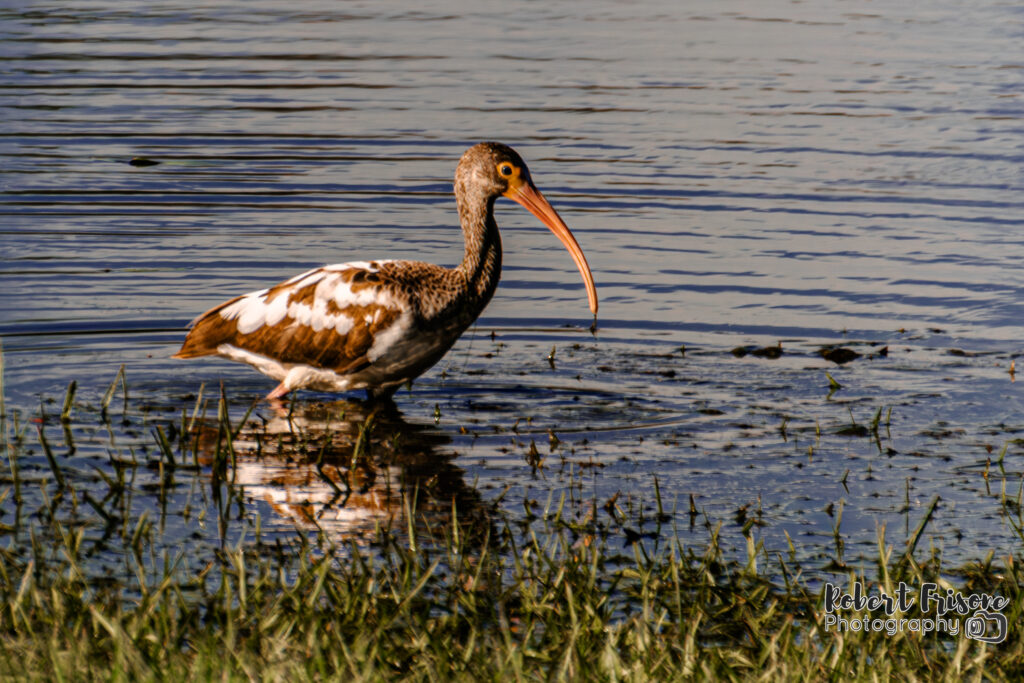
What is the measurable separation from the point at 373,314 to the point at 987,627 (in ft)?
12.7

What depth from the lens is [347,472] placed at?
6980 millimetres

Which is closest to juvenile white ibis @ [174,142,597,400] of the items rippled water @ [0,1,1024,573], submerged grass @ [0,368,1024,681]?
rippled water @ [0,1,1024,573]

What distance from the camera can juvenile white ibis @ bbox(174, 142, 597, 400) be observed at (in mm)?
7988

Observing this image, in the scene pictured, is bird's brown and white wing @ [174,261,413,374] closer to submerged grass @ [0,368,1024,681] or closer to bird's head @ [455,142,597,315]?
bird's head @ [455,142,597,315]

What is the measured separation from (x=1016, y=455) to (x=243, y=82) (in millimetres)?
14468

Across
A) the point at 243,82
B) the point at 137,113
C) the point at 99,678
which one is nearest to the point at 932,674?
the point at 99,678

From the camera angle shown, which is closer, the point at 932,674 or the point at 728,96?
the point at 932,674

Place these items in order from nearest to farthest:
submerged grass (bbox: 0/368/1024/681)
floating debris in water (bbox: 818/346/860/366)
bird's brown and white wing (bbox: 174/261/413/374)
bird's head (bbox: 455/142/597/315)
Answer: submerged grass (bbox: 0/368/1024/681) → bird's brown and white wing (bbox: 174/261/413/374) → bird's head (bbox: 455/142/597/315) → floating debris in water (bbox: 818/346/860/366)

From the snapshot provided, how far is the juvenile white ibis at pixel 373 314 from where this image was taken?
7988 millimetres

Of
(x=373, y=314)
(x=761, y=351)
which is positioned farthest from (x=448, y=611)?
(x=761, y=351)

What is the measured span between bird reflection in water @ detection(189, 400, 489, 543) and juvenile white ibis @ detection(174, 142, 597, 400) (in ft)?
0.90

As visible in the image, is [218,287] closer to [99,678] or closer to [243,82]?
[99,678]

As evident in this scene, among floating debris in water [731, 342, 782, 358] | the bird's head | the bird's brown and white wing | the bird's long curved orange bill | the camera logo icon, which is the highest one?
the bird's head

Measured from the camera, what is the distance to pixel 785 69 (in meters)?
21.1
